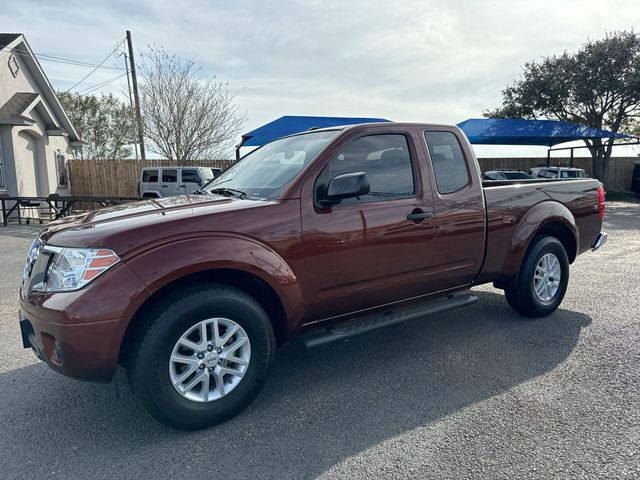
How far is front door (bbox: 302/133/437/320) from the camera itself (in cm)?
308

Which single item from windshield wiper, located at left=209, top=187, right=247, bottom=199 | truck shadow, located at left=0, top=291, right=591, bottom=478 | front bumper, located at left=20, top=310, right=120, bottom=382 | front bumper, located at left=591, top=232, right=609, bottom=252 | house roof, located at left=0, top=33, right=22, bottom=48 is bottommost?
truck shadow, located at left=0, top=291, right=591, bottom=478

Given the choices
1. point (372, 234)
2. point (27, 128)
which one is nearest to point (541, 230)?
point (372, 234)

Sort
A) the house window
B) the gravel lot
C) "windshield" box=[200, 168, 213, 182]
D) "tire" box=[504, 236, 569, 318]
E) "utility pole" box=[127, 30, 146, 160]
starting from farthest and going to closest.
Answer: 1. "utility pole" box=[127, 30, 146, 160]
2. the house window
3. "windshield" box=[200, 168, 213, 182]
4. "tire" box=[504, 236, 569, 318]
5. the gravel lot

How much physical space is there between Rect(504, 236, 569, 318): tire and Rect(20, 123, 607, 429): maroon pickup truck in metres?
0.06

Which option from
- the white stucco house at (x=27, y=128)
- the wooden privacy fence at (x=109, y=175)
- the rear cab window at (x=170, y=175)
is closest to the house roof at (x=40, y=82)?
the white stucco house at (x=27, y=128)

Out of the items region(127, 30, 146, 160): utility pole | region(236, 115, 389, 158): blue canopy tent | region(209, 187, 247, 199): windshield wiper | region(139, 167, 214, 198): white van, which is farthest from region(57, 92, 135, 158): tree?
region(209, 187, 247, 199): windshield wiper

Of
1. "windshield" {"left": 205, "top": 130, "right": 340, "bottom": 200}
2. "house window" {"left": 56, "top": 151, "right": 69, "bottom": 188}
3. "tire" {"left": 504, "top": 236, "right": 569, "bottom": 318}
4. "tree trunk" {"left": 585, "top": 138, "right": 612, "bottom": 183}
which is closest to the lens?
"windshield" {"left": 205, "top": 130, "right": 340, "bottom": 200}

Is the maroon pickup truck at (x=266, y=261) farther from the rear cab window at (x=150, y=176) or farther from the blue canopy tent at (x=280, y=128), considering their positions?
the rear cab window at (x=150, y=176)

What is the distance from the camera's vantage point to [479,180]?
400 cm

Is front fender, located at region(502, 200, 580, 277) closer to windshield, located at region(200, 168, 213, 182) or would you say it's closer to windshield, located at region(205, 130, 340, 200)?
windshield, located at region(205, 130, 340, 200)

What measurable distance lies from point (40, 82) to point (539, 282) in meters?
20.2

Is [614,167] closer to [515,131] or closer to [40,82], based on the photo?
[515,131]

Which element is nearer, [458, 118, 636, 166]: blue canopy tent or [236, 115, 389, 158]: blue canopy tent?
[236, 115, 389, 158]: blue canopy tent

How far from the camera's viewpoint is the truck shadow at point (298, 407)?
2.44 metres
